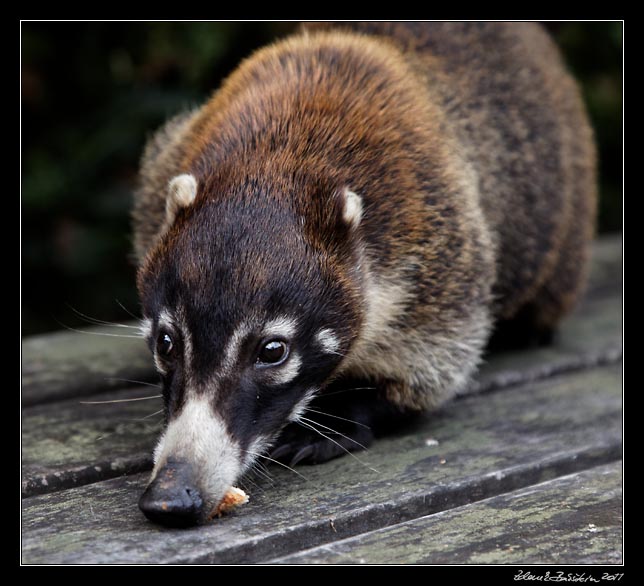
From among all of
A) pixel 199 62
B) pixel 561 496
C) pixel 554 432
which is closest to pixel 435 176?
pixel 554 432

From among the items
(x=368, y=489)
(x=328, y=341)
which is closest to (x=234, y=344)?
(x=328, y=341)

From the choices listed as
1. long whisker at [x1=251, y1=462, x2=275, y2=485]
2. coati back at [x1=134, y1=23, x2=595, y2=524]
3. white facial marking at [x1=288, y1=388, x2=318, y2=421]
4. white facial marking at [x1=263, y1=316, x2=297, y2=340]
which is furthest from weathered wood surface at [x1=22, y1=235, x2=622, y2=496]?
white facial marking at [x1=263, y1=316, x2=297, y2=340]

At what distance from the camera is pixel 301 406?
3047mm

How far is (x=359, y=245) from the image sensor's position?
323cm

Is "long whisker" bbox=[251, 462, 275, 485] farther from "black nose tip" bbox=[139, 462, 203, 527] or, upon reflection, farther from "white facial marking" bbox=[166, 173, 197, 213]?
"white facial marking" bbox=[166, 173, 197, 213]

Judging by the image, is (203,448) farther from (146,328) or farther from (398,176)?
(398,176)

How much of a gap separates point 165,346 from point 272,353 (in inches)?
12.7

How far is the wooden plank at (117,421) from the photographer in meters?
3.04

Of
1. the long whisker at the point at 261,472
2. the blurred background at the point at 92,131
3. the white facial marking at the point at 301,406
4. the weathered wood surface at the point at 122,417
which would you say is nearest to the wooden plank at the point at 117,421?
the weathered wood surface at the point at 122,417

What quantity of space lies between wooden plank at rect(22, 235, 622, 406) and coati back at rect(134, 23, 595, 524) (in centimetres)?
55

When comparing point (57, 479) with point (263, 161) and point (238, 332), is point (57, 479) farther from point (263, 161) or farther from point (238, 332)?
point (263, 161)

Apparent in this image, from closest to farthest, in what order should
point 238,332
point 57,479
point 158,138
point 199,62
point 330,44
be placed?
point 238,332
point 57,479
point 330,44
point 158,138
point 199,62

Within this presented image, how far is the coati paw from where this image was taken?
3162mm

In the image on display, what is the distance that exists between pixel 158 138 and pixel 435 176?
1.33 metres
